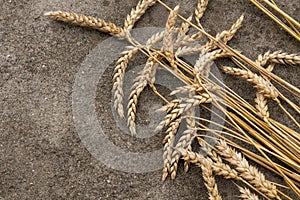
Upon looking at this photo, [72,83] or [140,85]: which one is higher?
[140,85]

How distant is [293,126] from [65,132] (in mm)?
662

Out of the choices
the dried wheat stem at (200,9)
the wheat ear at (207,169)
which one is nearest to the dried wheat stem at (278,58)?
the dried wheat stem at (200,9)

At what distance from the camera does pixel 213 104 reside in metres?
1.39

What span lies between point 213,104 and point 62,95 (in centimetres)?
45

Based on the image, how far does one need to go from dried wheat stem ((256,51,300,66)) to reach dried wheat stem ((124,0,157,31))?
1.18ft

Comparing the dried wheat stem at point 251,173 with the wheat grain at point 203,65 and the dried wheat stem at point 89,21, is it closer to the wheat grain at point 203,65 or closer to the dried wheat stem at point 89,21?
the wheat grain at point 203,65

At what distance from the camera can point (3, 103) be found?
4.94 ft

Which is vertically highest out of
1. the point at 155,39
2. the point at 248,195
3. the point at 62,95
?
the point at 155,39

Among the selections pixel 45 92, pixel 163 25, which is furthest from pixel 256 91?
pixel 45 92

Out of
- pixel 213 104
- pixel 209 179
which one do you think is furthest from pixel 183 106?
pixel 209 179

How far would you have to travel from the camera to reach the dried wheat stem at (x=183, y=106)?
1342mm

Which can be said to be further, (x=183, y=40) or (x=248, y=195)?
(x=183, y=40)

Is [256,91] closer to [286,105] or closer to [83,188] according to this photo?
[286,105]

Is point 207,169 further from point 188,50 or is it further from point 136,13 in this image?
point 136,13
